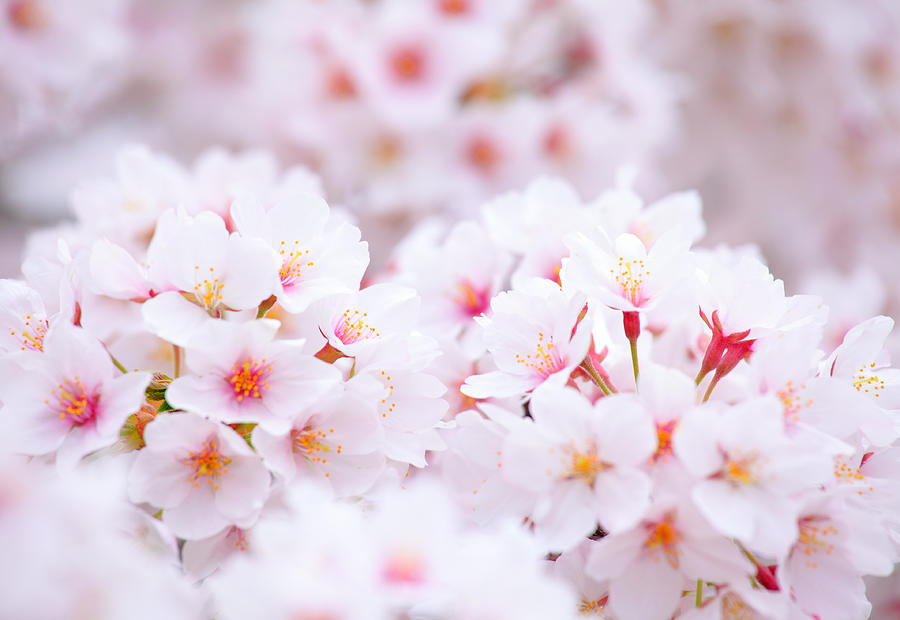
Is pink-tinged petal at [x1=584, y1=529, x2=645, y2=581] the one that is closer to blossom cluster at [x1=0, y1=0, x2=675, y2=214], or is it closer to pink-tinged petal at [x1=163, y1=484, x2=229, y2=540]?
pink-tinged petal at [x1=163, y1=484, x2=229, y2=540]

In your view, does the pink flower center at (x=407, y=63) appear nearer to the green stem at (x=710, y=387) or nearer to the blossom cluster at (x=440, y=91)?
the blossom cluster at (x=440, y=91)

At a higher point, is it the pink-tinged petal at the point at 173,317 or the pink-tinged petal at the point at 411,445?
the pink-tinged petal at the point at 173,317

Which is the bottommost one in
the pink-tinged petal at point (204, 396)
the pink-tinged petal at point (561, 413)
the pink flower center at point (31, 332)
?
the pink flower center at point (31, 332)

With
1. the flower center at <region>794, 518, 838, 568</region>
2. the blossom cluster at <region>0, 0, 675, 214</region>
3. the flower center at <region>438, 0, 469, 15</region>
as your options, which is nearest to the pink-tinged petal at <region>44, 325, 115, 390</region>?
the flower center at <region>794, 518, 838, 568</region>

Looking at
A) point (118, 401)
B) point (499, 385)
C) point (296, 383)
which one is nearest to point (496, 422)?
point (499, 385)

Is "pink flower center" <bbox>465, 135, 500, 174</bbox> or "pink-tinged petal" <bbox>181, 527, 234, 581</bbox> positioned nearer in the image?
"pink-tinged petal" <bbox>181, 527, 234, 581</bbox>

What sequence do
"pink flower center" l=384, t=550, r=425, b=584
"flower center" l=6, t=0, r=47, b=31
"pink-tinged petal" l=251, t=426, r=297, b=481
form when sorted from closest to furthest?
"pink flower center" l=384, t=550, r=425, b=584 → "pink-tinged petal" l=251, t=426, r=297, b=481 → "flower center" l=6, t=0, r=47, b=31

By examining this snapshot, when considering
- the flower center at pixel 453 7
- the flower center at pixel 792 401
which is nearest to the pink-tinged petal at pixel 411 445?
the flower center at pixel 792 401
